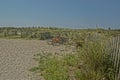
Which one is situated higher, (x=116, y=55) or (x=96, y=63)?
(x=116, y=55)

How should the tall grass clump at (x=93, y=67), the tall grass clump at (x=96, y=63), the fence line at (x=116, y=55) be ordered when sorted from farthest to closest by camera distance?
the tall grass clump at (x=93, y=67) → the tall grass clump at (x=96, y=63) → the fence line at (x=116, y=55)

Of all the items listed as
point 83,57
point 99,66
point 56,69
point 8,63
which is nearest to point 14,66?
point 8,63

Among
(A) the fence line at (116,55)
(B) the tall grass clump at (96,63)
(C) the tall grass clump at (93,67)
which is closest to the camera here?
(A) the fence line at (116,55)

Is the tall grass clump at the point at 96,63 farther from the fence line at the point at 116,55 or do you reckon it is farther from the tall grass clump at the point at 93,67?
the fence line at the point at 116,55

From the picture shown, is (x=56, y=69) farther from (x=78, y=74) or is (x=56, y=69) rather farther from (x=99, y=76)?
(x=99, y=76)

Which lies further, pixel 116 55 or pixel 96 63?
pixel 96 63

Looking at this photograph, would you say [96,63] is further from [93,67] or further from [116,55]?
[116,55]

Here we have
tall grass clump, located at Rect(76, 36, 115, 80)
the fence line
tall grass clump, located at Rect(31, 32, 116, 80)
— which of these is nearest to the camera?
the fence line

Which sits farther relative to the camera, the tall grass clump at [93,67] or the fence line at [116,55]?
the tall grass clump at [93,67]

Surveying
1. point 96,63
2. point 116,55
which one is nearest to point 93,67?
point 96,63

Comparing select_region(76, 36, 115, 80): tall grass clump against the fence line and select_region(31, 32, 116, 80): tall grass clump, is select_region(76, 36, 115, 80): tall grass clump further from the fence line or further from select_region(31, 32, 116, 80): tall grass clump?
the fence line

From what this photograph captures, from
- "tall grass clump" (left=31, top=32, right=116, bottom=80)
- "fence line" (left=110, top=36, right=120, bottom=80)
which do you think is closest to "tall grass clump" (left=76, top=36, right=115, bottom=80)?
"tall grass clump" (left=31, top=32, right=116, bottom=80)

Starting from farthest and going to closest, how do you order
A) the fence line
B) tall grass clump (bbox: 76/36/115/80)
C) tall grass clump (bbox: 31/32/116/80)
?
tall grass clump (bbox: 31/32/116/80)
tall grass clump (bbox: 76/36/115/80)
the fence line

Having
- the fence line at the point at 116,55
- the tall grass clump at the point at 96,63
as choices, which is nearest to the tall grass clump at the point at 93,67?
the tall grass clump at the point at 96,63
